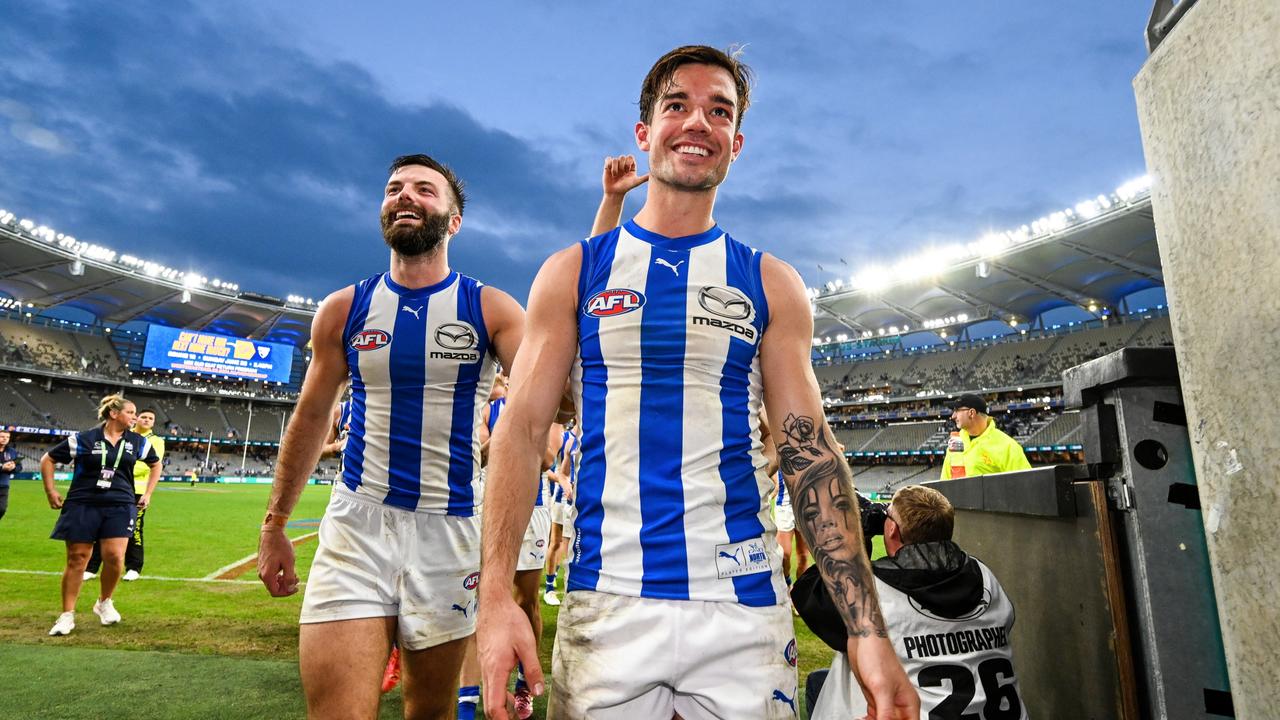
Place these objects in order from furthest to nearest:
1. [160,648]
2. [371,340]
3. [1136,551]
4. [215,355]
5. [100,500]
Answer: [215,355] → [100,500] → [160,648] → [371,340] → [1136,551]

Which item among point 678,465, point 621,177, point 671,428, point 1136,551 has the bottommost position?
point 1136,551

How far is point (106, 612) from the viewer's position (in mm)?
6605

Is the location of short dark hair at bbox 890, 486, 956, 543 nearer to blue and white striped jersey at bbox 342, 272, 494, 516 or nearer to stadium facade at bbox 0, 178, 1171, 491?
blue and white striped jersey at bbox 342, 272, 494, 516

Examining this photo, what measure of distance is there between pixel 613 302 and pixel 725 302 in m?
0.33

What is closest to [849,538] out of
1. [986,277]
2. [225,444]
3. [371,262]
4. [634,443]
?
[634,443]

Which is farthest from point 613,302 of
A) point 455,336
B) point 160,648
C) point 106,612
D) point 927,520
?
point 106,612

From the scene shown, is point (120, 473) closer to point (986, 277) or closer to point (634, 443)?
point (634, 443)

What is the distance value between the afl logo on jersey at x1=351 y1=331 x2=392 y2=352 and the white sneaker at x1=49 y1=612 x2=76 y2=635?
18.2 feet

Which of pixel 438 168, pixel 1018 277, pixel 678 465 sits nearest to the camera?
pixel 678 465

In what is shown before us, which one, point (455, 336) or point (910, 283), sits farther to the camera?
point (910, 283)

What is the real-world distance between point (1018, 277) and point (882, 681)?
4349 cm

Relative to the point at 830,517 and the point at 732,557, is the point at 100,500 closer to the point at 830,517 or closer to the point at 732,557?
the point at 732,557

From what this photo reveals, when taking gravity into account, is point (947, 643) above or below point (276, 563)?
below

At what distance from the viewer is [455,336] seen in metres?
3.21
